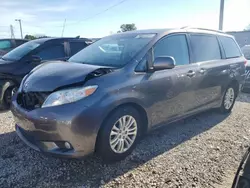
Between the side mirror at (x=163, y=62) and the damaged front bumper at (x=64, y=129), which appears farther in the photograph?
the side mirror at (x=163, y=62)

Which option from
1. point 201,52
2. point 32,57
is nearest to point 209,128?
point 201,52

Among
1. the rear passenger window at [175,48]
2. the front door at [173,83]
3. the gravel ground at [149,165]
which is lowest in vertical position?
the gravel ground at [149,165]

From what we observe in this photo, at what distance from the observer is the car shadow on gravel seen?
2.71 m

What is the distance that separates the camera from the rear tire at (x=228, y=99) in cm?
519

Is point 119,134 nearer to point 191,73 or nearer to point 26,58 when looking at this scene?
point 191,73

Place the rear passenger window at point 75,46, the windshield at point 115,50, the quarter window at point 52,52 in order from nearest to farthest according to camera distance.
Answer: the windshield at point 115,50 < the quarter window at point 52,52 < the rear passenger window at point 75,46

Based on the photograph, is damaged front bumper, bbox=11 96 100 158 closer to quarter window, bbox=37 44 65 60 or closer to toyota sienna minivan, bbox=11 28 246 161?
toyota sienna minivan, bbox=11 28 246 161

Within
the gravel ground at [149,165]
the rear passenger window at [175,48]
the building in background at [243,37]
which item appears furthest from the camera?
the building in background at [243,37]

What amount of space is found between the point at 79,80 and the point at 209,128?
9.10 feet

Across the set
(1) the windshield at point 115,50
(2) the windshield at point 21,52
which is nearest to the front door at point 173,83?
(1) the windshield at point 115,50

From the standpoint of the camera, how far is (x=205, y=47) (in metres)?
4.46

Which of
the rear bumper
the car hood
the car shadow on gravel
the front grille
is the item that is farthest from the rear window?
the rear bumper

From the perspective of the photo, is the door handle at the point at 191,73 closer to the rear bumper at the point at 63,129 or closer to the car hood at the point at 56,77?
the car hood at the point at 56,77

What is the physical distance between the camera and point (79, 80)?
2812 mm
